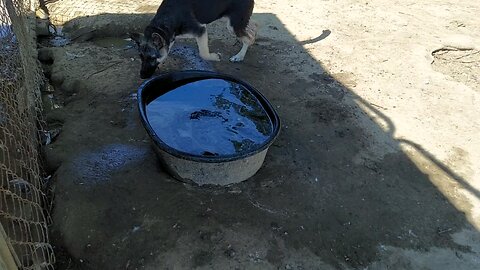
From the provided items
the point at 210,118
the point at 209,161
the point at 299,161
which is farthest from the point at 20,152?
the point at 299,161

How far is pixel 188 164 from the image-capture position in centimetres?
360

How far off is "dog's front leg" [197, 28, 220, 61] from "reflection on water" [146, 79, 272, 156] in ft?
Result: 3.92

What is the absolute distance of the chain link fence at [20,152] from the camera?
289cm

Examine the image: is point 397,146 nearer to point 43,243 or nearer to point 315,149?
point 315,149

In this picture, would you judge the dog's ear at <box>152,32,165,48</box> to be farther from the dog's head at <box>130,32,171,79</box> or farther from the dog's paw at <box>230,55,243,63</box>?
the dog's paw at <box>230,55,243,63</box>

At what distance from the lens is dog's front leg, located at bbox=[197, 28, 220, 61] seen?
18.2ft

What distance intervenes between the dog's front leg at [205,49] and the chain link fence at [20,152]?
1988 millimetres

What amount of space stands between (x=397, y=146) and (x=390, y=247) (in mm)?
1425

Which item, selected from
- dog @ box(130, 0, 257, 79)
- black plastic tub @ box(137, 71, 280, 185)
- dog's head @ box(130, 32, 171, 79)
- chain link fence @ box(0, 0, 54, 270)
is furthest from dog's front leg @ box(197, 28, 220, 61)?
chain link fence @ box(0, 0, 54, 270)

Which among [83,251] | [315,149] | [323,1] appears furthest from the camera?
[323,1]

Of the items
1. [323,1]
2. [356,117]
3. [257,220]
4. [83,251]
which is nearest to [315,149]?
[356,117]

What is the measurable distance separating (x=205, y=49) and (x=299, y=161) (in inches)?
88.3

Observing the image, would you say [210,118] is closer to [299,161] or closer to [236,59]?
[299,161]

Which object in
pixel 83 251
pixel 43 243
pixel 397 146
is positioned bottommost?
pixel 397 146
